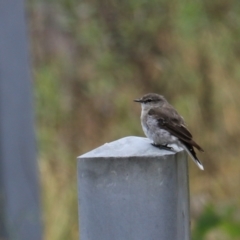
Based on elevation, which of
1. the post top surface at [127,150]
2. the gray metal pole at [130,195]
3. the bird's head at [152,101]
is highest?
the bird's head at [152,101]

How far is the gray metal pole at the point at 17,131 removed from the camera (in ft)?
22.0

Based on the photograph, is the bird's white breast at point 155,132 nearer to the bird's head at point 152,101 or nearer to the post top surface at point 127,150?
the bird's head at point 152,101

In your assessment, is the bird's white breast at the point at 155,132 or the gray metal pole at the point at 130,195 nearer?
the gray metal pole at the point at 130,195

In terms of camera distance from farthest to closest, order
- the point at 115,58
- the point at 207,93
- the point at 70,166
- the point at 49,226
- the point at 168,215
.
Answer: the point at 115,58, the point at 207,93, the point at 70,166, the point at 49,226, the point at 168,215

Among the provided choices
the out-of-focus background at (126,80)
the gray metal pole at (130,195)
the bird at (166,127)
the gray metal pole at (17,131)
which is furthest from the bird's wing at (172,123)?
the out-of-focus background at (126,80)

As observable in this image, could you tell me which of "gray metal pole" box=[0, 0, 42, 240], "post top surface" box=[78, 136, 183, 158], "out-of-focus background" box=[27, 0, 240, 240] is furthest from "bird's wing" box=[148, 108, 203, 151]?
"out-of-focus background" box=[27, 0, 240, 240]

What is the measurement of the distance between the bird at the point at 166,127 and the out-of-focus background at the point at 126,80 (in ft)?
9.52

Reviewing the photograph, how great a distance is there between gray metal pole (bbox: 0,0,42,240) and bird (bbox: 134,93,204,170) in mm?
1703

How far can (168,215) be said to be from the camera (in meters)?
2.80

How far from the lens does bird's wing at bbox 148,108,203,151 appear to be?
461 cm

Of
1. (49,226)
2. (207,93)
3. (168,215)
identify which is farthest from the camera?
(207,93)

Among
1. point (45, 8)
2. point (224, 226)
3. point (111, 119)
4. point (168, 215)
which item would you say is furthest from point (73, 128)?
point (168, 215)

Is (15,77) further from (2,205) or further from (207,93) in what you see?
(207,93)

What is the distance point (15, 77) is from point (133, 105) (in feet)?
9.94
